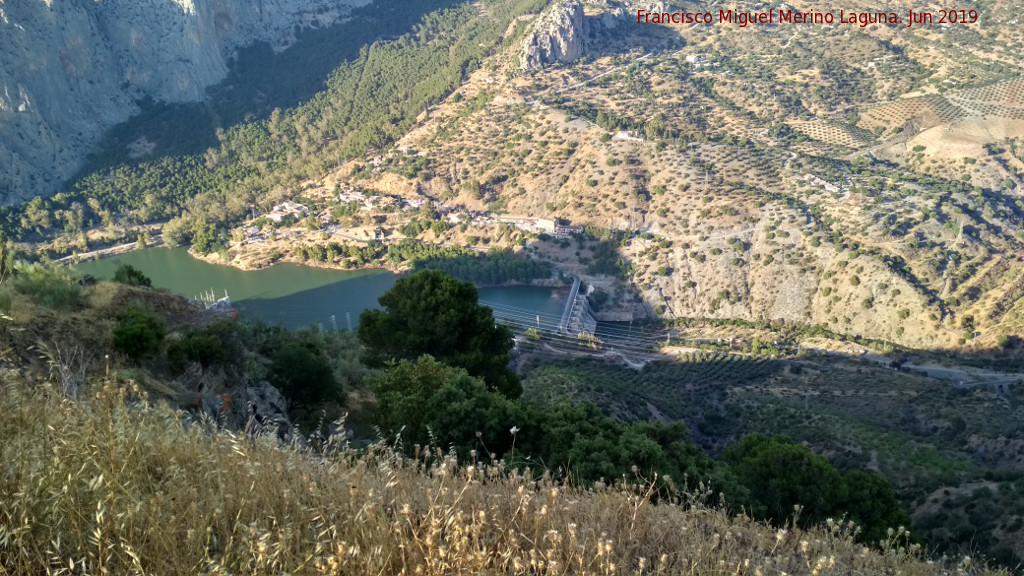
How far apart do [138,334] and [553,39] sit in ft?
162

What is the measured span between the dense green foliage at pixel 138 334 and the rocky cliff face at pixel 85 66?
4111 centimetres

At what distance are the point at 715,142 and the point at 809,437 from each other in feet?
95.7

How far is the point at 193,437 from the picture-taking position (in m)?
2.54

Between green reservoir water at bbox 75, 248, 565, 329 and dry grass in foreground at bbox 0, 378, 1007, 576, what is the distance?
1155 inches

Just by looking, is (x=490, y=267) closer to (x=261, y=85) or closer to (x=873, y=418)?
(x=873, y=418)

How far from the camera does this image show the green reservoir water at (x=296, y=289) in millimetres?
32719

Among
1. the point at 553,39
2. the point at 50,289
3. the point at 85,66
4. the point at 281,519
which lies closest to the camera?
the point at 281,519

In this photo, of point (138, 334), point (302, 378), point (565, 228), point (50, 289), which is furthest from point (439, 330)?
point (565, 228)

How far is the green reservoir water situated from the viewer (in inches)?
1288

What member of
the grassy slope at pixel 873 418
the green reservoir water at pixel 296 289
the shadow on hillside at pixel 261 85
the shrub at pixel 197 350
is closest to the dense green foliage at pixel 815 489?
the grassy slope at pixel 873 418

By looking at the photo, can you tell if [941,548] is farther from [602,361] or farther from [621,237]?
[621,237]

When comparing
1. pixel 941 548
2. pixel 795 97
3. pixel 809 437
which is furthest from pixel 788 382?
pixel 795 97

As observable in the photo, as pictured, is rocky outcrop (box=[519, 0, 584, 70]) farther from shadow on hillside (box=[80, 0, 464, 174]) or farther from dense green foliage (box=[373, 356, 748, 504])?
dense green foliage (box=[373, 356, 748, 504])

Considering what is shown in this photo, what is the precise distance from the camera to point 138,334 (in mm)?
6539
